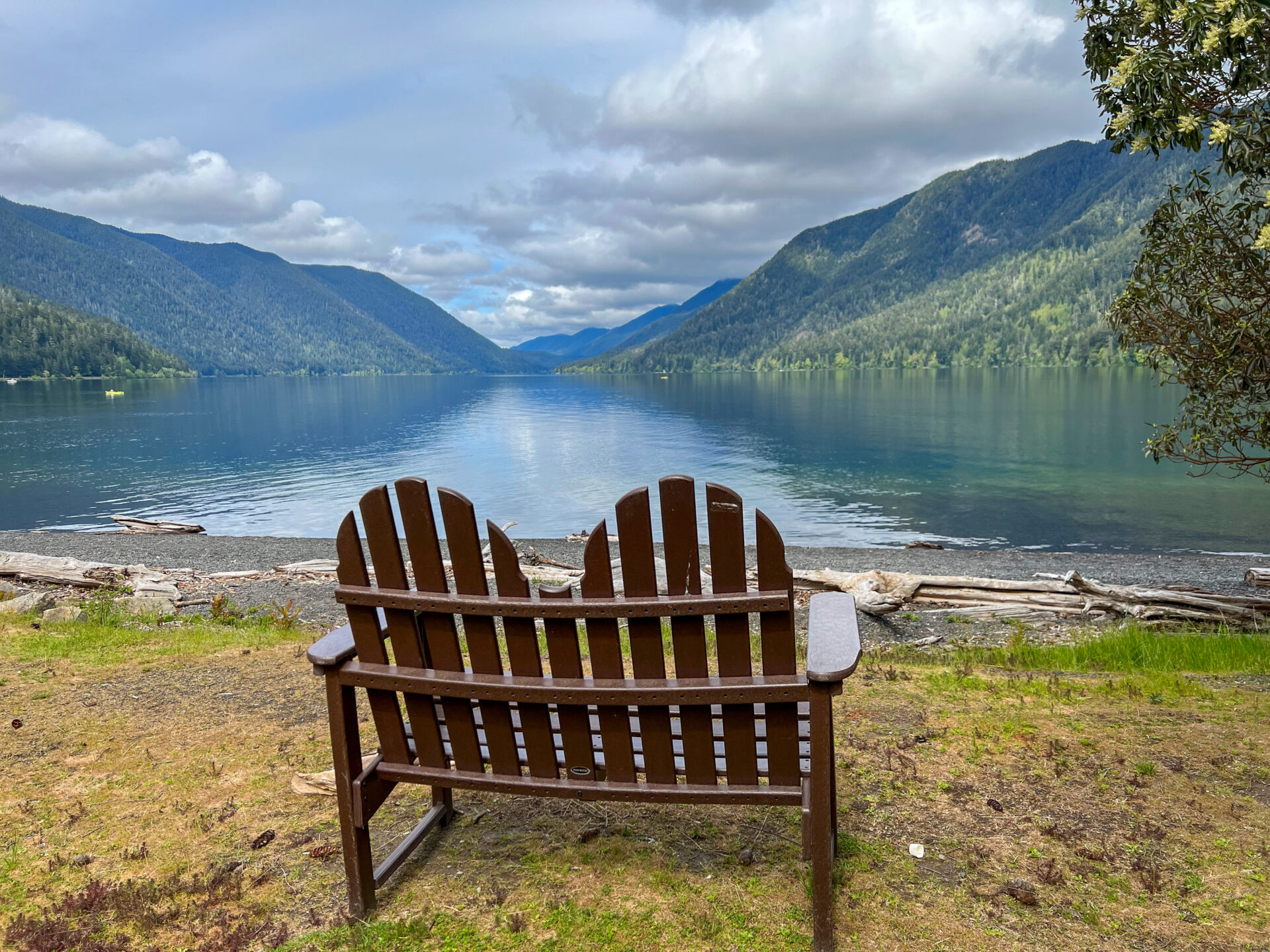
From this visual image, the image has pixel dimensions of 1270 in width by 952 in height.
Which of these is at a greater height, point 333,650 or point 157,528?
point 333,650

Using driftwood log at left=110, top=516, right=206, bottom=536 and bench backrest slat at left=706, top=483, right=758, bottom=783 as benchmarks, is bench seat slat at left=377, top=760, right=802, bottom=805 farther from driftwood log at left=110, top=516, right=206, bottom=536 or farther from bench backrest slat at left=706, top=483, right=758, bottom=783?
driftwood log at left=110, top=516, right=206, bottom=536

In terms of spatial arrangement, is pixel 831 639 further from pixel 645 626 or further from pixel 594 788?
pixel 594 788

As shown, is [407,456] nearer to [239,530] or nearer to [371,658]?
[239,530]

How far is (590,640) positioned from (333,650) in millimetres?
1112

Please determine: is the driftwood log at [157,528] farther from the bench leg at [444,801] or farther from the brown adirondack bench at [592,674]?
the brown adirondack bench at [592,674]

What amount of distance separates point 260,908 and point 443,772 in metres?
1.02

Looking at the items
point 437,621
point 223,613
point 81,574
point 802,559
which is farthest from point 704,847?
point 802,559

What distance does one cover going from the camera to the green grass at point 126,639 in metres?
7.49

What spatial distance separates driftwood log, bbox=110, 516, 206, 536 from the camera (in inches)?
1044

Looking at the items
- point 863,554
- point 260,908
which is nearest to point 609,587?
point 260,908

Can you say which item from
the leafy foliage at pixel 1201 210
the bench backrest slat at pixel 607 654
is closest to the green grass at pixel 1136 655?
the leafy foliage at pixel 1201 210

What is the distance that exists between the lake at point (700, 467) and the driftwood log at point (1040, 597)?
12.7 metres

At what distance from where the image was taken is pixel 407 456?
54.4 metres

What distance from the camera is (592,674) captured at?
323cm
